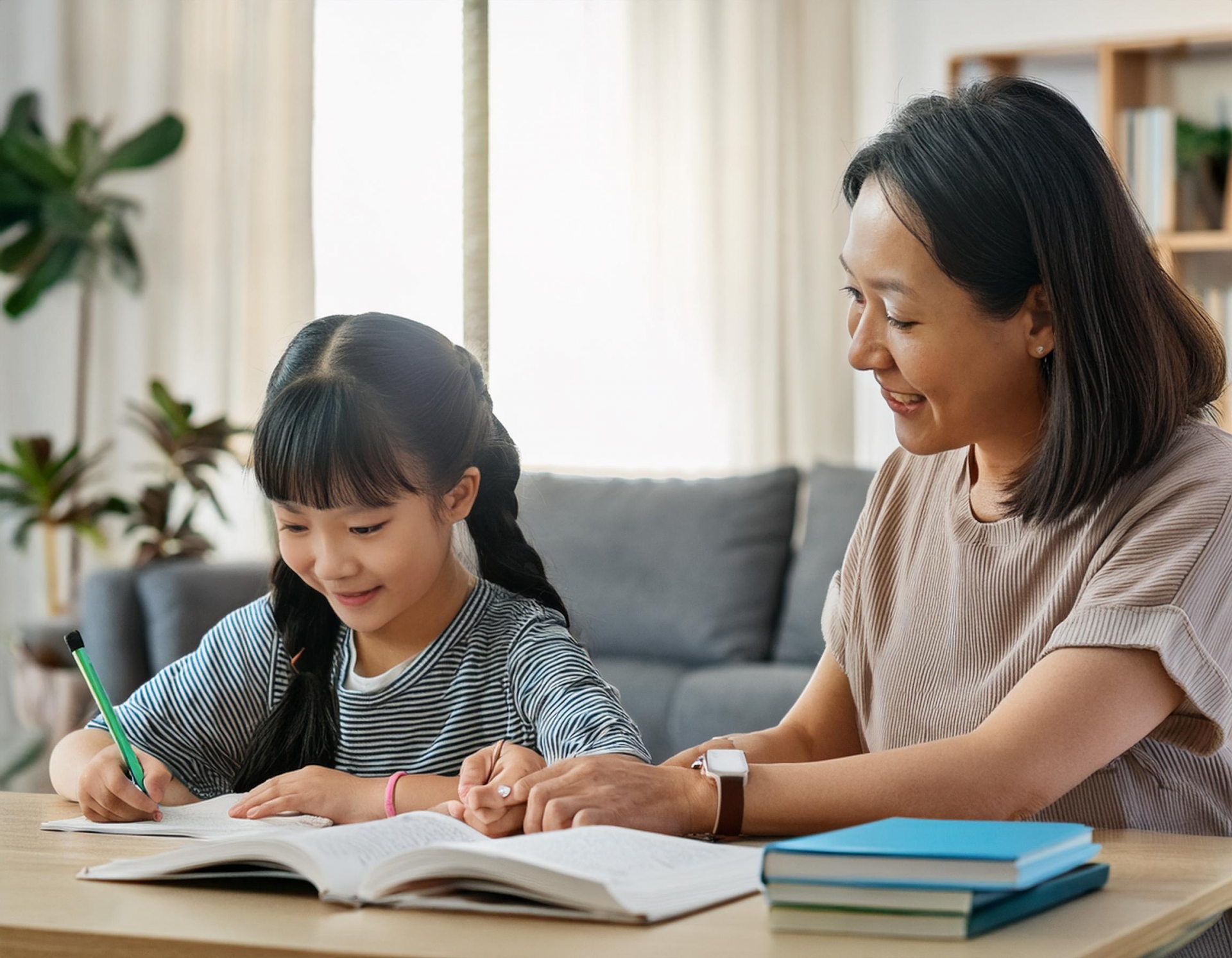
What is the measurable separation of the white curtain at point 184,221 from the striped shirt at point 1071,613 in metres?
3.07

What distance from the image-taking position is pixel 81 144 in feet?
13.5

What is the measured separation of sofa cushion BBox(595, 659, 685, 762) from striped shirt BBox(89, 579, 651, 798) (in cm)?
170

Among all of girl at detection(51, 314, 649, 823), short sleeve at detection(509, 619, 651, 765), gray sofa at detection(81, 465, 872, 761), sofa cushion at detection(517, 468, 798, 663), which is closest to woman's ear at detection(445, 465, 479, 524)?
girl at detection(51, 314, 649, 823)

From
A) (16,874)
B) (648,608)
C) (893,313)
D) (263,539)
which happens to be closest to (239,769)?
(16,874)

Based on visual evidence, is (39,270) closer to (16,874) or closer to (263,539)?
(263,539)

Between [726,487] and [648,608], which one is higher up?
[726,487]

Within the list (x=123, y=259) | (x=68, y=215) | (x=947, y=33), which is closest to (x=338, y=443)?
(x=68, y=215)

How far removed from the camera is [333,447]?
1295mm

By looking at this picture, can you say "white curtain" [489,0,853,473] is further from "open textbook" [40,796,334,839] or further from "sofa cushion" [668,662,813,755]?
"open textbook" [40,796,334,839]

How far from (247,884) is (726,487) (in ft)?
8.73

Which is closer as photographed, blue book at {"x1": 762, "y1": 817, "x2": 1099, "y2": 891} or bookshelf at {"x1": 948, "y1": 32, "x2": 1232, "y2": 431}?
blue book at {"x1": 762, "y1": 817, "x2": 1099, "y2": 891}

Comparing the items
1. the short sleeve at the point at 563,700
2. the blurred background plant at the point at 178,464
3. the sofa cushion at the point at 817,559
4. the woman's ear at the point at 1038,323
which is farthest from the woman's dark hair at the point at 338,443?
the blurred background plant at the point at 178,464

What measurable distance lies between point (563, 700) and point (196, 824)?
0.32 metres

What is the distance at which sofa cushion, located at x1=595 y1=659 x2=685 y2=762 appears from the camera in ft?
10.2
